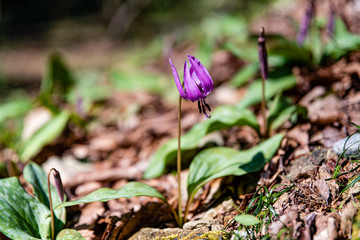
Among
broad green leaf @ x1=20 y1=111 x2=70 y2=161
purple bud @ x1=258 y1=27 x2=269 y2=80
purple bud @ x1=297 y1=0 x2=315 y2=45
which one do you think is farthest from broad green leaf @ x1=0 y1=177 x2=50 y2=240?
purple bud @ x1=297 y1=0 x2=315 y2=45

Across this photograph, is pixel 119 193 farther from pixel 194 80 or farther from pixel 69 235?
pixel 194 80

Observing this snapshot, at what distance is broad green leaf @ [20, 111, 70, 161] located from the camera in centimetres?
270

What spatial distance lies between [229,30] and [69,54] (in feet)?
21.4

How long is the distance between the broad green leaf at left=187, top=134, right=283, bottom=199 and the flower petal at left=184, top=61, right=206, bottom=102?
0.51 metres

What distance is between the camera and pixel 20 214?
5.37 ft

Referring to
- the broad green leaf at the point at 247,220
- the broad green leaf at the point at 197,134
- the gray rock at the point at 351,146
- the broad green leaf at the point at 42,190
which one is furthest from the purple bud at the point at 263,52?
the broad green leaf at the point at 42,190

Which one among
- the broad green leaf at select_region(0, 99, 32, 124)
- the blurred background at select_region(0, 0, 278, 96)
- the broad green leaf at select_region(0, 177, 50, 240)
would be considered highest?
the blurred background at select_region(0, 0, 278, 96)

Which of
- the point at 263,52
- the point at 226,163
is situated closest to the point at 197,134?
the point at 226,163

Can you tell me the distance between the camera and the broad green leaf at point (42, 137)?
270 cm

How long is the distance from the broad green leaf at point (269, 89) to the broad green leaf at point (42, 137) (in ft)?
5.37

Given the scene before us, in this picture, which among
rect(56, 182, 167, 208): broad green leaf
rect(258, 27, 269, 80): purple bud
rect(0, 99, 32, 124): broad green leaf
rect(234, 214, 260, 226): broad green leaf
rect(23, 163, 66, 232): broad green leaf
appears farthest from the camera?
rect(0, 99, 32, 124): broad green leaf

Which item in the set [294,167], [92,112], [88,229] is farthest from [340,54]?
[92,112]

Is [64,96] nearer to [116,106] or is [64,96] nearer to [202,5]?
[116,106]

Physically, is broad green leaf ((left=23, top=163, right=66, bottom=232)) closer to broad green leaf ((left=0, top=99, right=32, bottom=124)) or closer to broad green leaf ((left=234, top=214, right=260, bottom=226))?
broad green leaf ((left=234, top=214, right=260, bottom=226))
